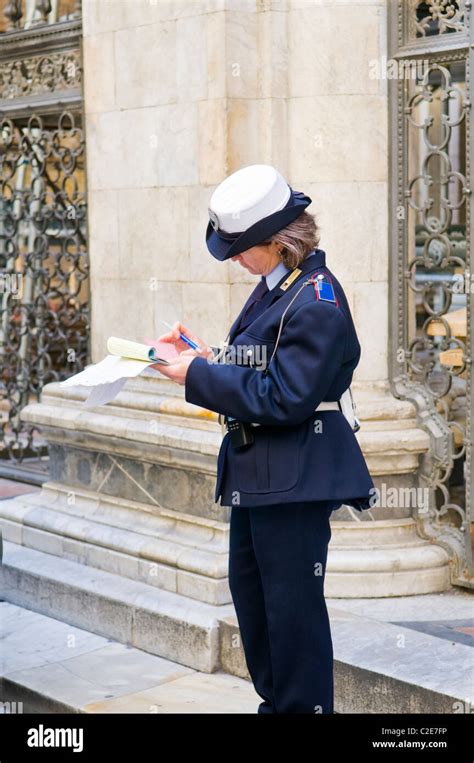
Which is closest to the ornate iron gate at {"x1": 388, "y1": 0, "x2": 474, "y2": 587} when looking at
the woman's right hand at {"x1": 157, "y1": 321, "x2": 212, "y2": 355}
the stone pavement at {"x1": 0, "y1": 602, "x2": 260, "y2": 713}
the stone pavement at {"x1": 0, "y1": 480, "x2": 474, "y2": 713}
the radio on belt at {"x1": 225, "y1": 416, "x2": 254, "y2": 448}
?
the stone pavement at {"x1": 0, "y1": 480, "x2": 474, "y2": 713}

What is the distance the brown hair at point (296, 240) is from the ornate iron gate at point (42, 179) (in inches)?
138

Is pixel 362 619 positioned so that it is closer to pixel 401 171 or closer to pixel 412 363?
pixel 412 363

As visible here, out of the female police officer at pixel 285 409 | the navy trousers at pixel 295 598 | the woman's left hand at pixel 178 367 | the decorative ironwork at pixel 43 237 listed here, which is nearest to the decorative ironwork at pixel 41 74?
the decorative ironwork at pixel 43 237

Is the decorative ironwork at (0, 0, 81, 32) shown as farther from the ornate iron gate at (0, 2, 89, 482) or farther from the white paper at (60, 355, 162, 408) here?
the white paper at (60, 355, 162, 408)

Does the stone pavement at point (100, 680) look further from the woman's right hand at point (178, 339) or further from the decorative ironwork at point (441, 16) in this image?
the decorative ironwork at point (441, 16)

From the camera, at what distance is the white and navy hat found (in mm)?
4223

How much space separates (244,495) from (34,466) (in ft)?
15.9

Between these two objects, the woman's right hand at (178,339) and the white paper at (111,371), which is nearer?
the white paper at (111,371)

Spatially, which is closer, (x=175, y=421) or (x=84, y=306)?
(x=175, y=421)

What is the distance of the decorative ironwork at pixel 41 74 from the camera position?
7.80 m

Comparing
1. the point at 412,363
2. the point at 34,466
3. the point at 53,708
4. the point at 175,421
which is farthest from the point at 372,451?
the point at 34,466

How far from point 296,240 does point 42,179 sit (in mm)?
4172

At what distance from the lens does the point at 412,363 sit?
662 cm

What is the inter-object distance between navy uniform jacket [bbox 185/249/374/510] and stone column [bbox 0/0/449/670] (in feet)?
6.56
